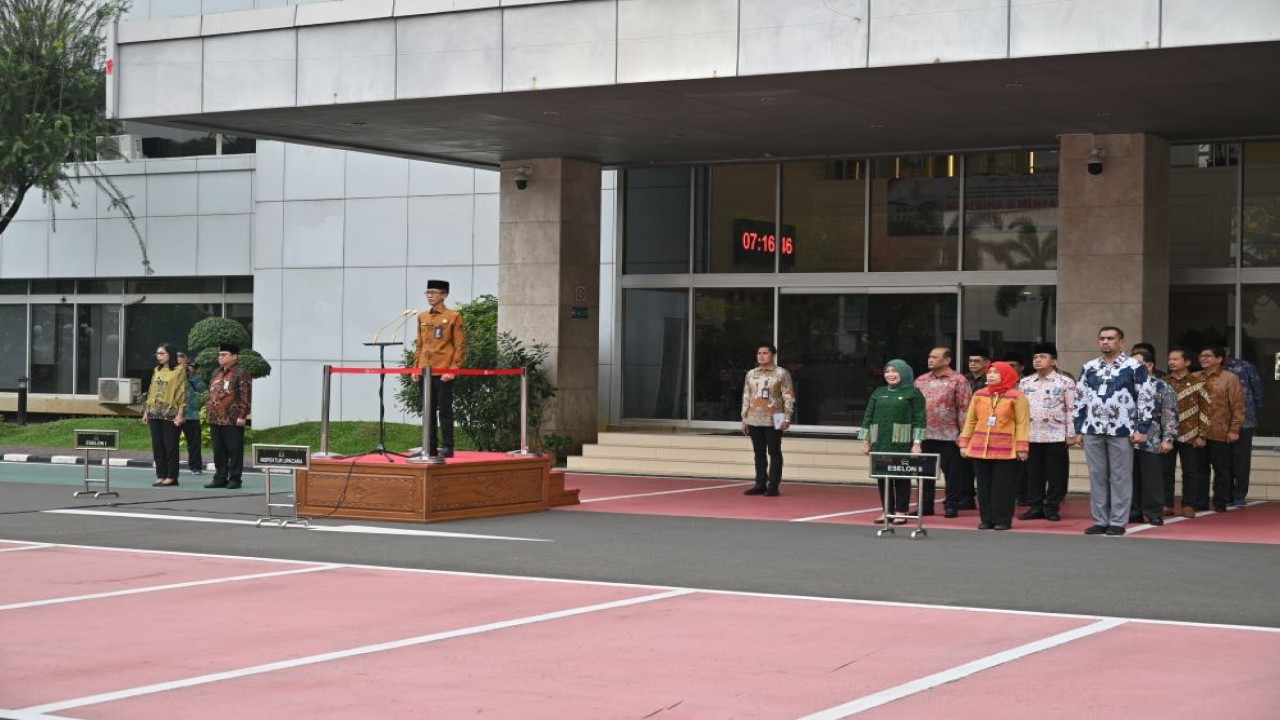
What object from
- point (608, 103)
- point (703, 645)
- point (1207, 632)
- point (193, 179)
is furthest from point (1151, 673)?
point (193, 179)

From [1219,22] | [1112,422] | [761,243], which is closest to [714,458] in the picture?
[761,243]

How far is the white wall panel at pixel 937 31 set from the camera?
16.6m

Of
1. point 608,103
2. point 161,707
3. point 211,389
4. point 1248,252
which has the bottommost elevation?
point 161,707

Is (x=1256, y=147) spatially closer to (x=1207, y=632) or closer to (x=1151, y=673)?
(x=1207, y=632)

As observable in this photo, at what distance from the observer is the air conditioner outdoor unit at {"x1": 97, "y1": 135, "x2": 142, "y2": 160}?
114 feet

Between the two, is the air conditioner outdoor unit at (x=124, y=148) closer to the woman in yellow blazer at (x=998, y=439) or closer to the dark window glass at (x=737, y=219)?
the dark window glass at (x=737, y=219)

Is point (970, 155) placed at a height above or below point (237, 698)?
above

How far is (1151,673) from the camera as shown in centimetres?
884

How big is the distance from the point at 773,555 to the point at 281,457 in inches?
217

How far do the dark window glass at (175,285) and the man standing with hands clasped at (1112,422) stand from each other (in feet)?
72.4

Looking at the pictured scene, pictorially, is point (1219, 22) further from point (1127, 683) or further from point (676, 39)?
point (1127, 683)

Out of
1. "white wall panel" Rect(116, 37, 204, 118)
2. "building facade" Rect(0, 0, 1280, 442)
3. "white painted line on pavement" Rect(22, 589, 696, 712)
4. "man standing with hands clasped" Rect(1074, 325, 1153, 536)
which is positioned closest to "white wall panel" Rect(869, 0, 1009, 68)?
"building facade" Rect(0, 0, 1280, 442)

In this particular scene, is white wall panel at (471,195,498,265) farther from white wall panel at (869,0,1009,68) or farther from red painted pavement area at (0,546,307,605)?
red painted pavement area at (0,546,307,605)

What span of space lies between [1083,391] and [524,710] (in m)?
9.93
